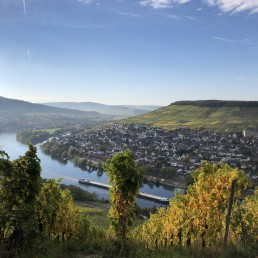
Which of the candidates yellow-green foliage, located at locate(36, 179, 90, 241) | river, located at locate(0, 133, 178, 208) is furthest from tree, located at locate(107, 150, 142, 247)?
river, located at locate(0, 133, 178, 208)

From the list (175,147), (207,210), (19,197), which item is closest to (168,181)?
(175,147)

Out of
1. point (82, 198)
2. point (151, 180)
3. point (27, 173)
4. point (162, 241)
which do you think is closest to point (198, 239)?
point (162, 241)

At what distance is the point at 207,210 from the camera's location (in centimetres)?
2055

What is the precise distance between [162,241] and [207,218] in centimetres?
758

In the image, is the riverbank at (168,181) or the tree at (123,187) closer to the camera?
the tree at (123,187)

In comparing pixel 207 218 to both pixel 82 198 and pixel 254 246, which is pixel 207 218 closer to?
pixel 254 246

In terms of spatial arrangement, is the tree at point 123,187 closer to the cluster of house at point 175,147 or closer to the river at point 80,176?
the river at point 80,176

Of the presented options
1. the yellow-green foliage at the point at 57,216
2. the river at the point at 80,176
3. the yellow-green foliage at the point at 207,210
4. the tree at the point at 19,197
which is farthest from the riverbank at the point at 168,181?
the tree at the point at 19,197

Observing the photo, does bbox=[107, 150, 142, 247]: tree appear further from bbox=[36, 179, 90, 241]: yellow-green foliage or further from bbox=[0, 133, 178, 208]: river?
bbox=[0, 133, 178, 208]: river

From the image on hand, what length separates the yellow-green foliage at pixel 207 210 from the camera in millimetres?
18920

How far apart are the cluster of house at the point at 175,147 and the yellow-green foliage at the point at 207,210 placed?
7461cm

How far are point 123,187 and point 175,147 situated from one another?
432 feet

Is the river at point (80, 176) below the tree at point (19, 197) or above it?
below

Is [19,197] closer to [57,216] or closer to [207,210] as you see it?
[57,216]
